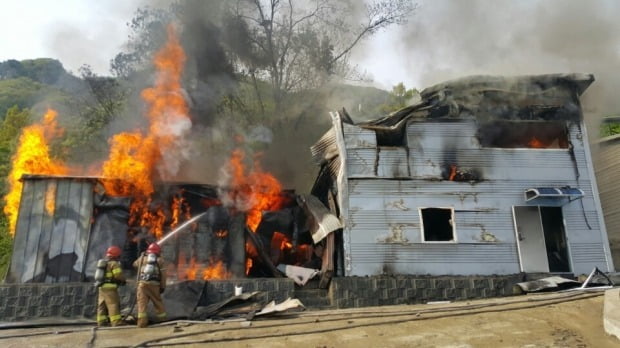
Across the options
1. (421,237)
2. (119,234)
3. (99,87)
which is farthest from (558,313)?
(99,87)

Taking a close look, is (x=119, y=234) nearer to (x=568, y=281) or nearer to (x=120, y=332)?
(x=120, y=332)

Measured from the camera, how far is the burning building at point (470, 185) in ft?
38.4

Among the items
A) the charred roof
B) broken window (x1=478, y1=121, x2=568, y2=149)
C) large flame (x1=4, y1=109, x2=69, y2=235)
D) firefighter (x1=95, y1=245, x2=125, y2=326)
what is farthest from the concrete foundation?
the charred roof

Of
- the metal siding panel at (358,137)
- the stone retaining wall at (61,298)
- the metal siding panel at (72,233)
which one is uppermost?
the metal siding panel at (358,137)

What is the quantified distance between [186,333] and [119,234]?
5.37 m

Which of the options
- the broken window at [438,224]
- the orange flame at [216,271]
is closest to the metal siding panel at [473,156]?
the broken window at [438,224]

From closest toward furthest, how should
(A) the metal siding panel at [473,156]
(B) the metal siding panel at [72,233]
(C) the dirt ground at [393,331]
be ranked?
(C) the dirt ground at [393,331]
(B) the metal siding panel at [72,233]
(A) the metal siding panel at [473,156]

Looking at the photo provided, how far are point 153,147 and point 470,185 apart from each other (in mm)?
9140

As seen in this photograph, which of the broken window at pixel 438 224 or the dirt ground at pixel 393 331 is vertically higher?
the broken window at pixel 438 224

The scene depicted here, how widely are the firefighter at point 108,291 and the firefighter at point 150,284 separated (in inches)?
19.7

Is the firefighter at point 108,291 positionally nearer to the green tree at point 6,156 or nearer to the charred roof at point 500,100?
the charred roof at point 500,100

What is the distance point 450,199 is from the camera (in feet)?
39.8

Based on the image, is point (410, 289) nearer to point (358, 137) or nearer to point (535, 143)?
point (358, 137)

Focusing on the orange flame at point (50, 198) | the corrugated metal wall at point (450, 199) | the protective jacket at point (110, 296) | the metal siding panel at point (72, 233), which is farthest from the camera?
the corrugated metal wall at point (450, 199)
